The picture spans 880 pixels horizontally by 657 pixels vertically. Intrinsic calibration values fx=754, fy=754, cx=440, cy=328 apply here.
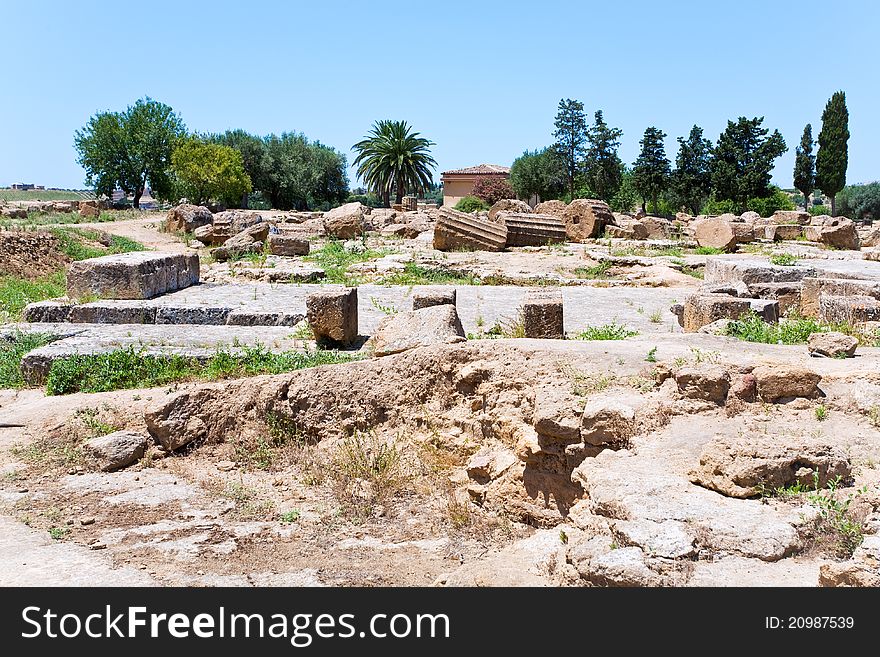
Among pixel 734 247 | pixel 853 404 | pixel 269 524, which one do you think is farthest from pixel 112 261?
pixel 734 247

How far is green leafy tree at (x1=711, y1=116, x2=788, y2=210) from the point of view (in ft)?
124

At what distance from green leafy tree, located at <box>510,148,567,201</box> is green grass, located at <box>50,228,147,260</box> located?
30.1 m

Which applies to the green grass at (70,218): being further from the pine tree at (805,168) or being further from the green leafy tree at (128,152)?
the pine tree at (805,168)

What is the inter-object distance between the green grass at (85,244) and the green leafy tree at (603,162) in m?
30.1

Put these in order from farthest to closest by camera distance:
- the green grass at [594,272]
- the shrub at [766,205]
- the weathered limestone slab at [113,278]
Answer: the shrub at [766,205], the green grass at [594,272], the weathered limestone slab at [113,278]

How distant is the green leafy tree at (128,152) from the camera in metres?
44.0

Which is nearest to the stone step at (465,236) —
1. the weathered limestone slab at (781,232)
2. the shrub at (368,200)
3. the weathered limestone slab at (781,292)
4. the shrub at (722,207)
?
the weathered limestone slab at (781,232)

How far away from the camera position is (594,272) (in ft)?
49.8

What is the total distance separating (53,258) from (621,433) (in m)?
16.8

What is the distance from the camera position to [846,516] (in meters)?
3.48

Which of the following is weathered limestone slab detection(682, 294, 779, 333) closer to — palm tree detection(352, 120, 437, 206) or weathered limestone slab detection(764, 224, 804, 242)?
weathered limestone slab detection(764, 224, 804, 242)

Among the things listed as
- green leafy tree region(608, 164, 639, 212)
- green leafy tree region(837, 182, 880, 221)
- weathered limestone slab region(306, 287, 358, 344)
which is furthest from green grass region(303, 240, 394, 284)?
green leafy tree region(837, 182, 880, 221)

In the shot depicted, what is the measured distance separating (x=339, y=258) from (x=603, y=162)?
31422 mm

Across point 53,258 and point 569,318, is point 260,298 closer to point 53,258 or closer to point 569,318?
point 569,318
